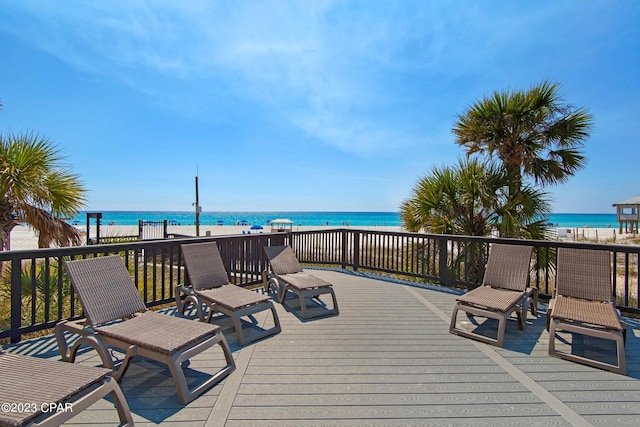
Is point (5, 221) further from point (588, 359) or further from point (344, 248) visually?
point (588, 359)

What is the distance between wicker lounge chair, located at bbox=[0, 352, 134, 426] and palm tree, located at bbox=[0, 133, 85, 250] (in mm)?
3818

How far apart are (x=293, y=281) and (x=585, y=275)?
3437 mm

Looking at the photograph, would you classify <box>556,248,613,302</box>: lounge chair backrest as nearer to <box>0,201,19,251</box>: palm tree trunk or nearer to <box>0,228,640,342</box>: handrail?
<box>0,228,640,342</box>: handrail

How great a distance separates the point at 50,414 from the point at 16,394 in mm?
237

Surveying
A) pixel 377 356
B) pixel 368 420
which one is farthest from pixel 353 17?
pixel 368 420

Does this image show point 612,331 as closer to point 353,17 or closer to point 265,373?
point 265,373

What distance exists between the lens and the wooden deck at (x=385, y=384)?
69.7 inches

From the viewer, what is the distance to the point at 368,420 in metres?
1.75

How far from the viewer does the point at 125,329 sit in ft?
7.41

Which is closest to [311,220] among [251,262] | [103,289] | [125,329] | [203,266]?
[251,262]

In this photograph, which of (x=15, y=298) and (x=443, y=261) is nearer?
(x=15, y=298)

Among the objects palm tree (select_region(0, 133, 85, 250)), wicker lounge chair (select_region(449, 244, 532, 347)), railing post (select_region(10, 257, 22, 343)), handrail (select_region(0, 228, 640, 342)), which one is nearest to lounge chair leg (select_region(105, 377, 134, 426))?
handrail (select_region(0, 228, 640, 342))

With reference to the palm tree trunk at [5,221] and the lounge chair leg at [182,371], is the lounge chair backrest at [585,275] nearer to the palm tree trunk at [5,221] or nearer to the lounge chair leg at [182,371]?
the lounge chair leg at [182,371]

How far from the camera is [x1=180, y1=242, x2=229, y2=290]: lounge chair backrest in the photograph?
3.55 m
